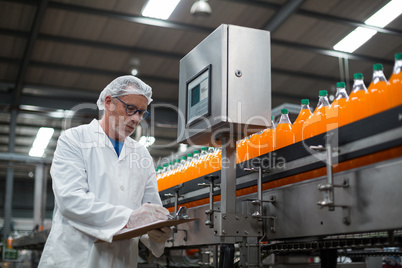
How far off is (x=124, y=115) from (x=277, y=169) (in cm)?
70

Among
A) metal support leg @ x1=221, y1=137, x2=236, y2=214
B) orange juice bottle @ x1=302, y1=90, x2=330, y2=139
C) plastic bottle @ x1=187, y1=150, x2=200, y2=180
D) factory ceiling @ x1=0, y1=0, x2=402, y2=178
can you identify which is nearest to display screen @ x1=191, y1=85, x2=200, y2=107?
metal support leg @ x1=221, y1=137, x2=236, y2=214

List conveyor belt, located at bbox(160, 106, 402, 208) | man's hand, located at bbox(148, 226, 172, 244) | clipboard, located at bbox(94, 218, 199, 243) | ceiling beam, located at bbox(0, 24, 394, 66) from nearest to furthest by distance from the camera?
conveyor belt, located at bbox(160, 106, 402, 208), clipboard, located at bbox(94, 218, 199, 243), man's hand, located at bbox(148, 226, 172, 244), ceiling beam, located at bbox(0, 24, 394, 66)

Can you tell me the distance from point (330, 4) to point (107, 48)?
11.7ft

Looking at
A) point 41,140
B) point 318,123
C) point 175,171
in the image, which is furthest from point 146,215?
point 41,140

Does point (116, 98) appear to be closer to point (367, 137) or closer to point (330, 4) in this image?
point (367, 137)

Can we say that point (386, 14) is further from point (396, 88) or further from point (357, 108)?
point (396, 88)

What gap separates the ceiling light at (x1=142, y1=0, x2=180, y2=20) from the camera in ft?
19.9

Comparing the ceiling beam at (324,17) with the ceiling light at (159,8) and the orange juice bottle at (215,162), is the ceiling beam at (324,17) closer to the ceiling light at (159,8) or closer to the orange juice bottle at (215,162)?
the ceiling light at (159,8)

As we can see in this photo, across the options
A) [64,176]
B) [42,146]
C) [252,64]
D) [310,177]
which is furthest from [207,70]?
[42,146]

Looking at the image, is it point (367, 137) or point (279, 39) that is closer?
point (367, 137)

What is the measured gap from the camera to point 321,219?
1455 mm

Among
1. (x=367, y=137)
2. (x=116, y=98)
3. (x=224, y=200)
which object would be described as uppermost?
(x=116, y=98)

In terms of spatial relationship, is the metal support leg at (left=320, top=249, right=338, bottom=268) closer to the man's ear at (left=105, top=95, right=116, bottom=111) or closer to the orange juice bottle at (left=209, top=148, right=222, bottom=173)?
the orange juice bottle at (left=209, top=148, right=222, bottom=173)

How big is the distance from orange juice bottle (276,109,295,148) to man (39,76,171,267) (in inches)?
23.4
